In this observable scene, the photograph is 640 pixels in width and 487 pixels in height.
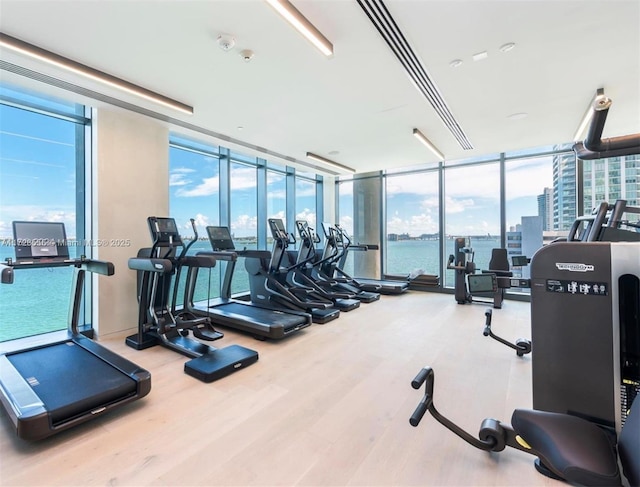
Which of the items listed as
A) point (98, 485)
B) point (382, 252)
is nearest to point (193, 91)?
point (98, 485)

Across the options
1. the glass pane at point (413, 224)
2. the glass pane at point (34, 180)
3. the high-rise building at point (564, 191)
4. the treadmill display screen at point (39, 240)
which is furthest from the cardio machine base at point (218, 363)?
the high-rise building at point (564, 191)

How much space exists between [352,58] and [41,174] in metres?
4.50

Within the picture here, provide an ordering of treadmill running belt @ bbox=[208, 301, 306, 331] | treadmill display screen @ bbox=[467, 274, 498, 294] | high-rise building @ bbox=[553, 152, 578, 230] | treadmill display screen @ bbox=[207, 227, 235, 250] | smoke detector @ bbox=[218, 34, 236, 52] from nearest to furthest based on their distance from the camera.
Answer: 1. treadmill display screen @ bbox=[467, 274, 498, 294]
2. smoke detector @ bbox=[218, 34, 236, 52]
3. treadmill running belt @ bbox=[208, 301, 306, 331]
4. treadmill display screen @ bbox=[207, 227, 235, 250]
5. high-rise building @ bbox=[553, 152, 578, 230]

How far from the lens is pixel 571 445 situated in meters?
1.67

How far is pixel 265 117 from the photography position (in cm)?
461

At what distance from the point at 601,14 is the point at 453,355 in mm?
3423

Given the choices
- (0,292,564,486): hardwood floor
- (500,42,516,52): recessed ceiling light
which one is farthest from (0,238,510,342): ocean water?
(500,42,516,52): recessed ceiling light

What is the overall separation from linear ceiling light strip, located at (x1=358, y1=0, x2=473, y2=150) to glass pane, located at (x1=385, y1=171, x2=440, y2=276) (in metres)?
3.26

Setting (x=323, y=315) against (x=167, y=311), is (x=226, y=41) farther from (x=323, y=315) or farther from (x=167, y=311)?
(x=323, y=315)

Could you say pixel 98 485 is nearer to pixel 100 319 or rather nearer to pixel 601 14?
pixel 100 319

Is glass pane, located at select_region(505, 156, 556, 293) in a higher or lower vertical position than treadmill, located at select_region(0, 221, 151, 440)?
higher

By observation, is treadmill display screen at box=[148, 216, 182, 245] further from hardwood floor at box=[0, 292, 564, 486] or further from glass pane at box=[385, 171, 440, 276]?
glass pane at box=[385, 171, 440, 276]

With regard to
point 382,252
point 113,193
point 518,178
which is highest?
point 518,178

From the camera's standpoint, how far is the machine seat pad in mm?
1562
